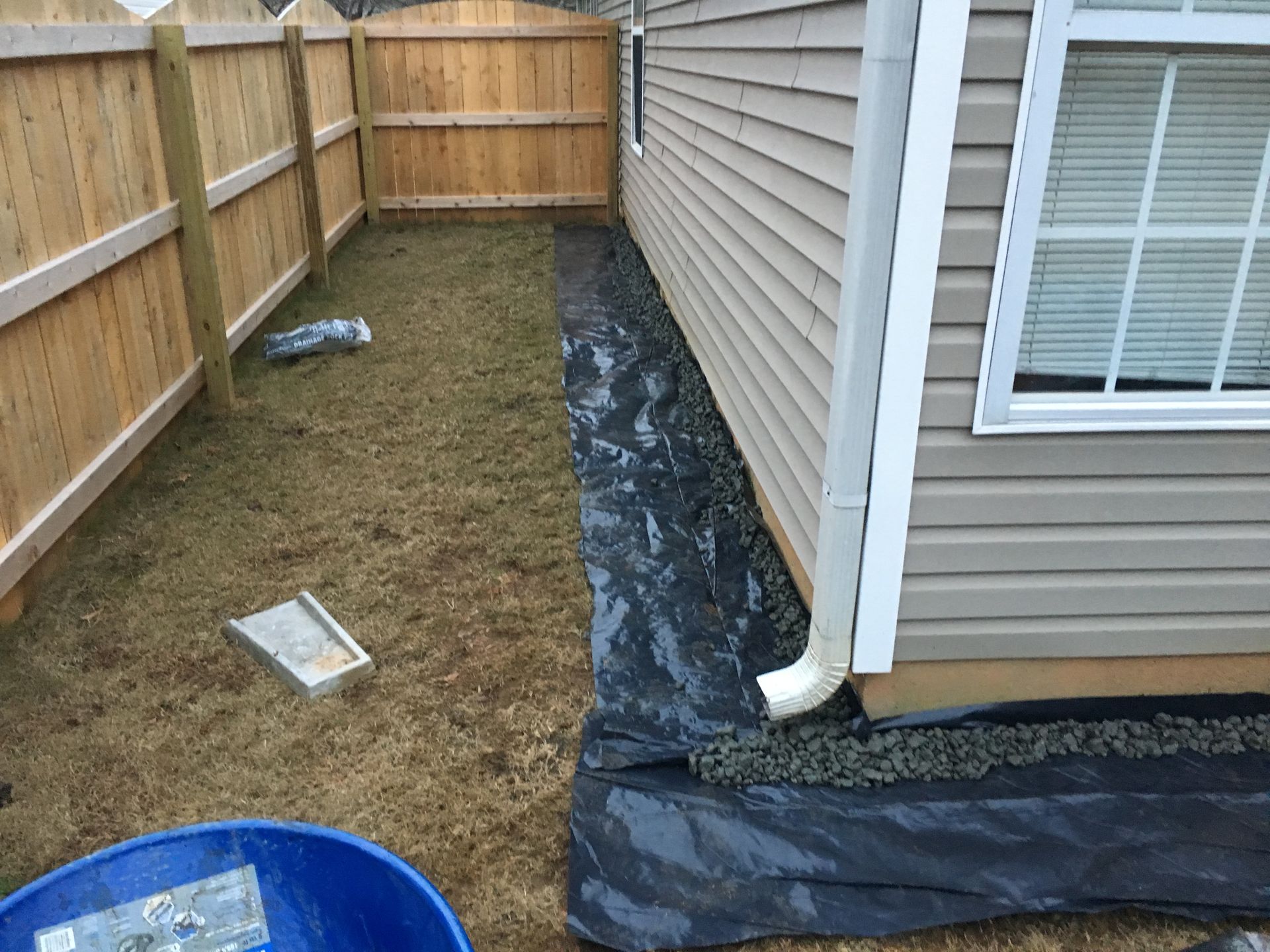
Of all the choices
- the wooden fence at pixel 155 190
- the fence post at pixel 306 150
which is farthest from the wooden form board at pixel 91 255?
Result: the fence post at pixel 306 150

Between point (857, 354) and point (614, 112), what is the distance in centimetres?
791

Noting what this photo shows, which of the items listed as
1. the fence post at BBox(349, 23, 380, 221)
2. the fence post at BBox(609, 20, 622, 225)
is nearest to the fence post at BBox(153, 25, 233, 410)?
the fence post at BBox(349, 23, 380, 221)

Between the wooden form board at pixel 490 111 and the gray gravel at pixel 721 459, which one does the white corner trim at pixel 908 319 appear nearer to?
the gray gravel at pixel 721 459

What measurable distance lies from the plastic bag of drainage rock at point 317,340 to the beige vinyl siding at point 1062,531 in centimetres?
445

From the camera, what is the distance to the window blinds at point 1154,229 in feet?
7.41

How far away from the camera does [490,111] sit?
961 centimetres

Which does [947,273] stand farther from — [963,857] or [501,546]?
[501,546]

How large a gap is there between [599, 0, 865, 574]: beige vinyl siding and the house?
0.03 meters

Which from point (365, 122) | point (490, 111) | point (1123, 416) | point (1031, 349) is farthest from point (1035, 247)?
point (365, 122)

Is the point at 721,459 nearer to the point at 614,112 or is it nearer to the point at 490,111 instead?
the point at 614,112

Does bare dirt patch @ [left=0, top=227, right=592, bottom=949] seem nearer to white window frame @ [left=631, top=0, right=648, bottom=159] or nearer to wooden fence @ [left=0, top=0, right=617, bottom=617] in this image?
wooden fence @ [left=0, top=0, right=617, bottom=617]

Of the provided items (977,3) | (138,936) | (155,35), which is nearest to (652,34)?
(155,35)

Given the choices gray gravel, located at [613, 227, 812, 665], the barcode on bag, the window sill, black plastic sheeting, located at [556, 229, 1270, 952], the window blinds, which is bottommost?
black plastic sheeting, located at [556, 229, 1270, 952]

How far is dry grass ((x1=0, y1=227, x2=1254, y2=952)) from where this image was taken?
2367 millimetres
